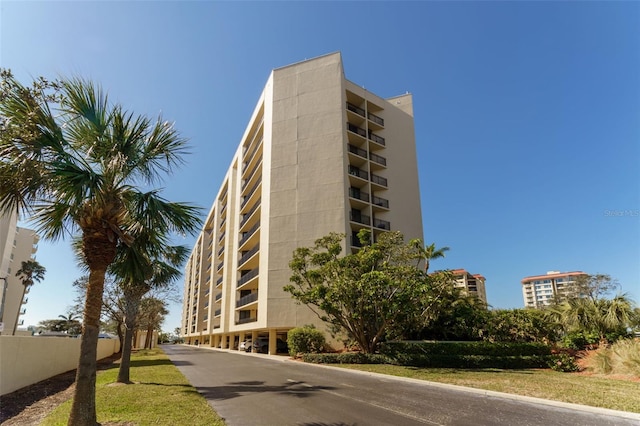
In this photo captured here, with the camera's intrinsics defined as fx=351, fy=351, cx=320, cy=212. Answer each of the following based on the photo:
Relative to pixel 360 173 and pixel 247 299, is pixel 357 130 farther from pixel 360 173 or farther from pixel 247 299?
pixel 247 299

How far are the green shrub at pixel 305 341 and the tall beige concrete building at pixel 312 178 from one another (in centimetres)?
198

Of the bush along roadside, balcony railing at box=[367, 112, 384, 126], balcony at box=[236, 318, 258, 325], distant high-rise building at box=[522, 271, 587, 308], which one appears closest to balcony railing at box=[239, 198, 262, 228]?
balcony at box=[236, 318, 258, 325]

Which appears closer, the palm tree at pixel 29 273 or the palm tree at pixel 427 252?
the palm tree at pixel 427 252

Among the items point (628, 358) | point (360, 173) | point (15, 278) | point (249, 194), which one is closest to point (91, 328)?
point (628, 358)

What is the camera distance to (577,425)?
7.33 m

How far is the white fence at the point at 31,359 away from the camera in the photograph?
10.8 m

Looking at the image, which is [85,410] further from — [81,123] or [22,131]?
[81,123]

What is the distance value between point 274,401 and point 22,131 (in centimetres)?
860

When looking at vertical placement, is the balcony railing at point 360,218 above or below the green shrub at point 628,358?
above

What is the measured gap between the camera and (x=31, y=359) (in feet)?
42.7

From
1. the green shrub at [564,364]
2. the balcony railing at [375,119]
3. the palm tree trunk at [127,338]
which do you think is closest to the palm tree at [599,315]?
the green shrub at [564,364]

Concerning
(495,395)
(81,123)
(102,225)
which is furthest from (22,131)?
(495,395)

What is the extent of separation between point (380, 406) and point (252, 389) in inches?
195

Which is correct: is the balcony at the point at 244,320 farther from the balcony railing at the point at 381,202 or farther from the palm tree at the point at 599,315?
the palm tree at the point at 599,315
